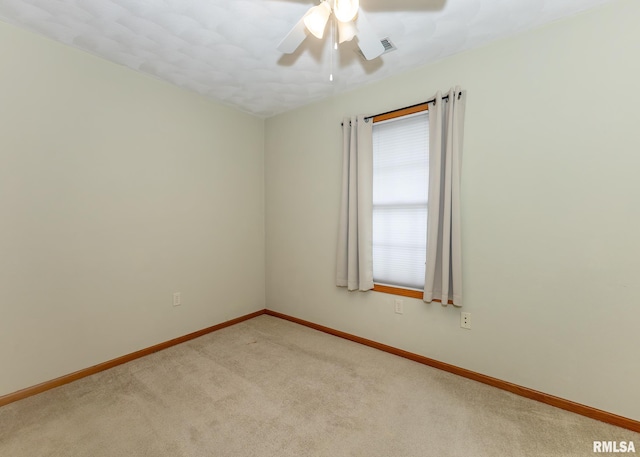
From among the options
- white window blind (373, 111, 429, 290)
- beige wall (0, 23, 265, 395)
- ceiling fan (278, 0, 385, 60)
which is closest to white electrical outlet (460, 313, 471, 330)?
white window blind (373, 111, 429, 290)

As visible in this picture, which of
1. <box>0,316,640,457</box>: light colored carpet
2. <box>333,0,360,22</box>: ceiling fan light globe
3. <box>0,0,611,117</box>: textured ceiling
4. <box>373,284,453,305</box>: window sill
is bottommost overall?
<box>0,316,640,457</box>: light colored carpet

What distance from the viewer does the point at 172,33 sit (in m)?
1.98

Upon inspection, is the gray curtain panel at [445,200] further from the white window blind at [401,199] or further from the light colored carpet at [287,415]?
the light colored carpet at [287,415]

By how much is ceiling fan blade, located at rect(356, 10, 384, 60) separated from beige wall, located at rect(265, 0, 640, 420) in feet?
3.01

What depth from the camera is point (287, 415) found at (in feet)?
5.86

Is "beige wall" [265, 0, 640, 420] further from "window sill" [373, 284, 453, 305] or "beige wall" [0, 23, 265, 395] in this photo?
"beige wall" [0, 23, 265, 395]

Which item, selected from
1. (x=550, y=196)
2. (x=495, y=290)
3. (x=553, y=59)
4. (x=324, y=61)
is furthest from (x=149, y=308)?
(x=553, y=59)

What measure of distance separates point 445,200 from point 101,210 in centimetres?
275

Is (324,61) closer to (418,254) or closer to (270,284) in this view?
(418,254)

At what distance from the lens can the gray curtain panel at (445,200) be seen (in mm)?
2182

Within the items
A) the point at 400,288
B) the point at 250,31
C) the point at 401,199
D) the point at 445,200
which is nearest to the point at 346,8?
the point at 250,31

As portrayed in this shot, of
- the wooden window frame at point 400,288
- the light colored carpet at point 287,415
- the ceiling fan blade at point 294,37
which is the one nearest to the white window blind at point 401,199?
the wooden window frame at point 400,288

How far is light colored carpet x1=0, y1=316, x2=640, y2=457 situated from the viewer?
5.01 ft

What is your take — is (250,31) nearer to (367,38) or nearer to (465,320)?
(367,38)
